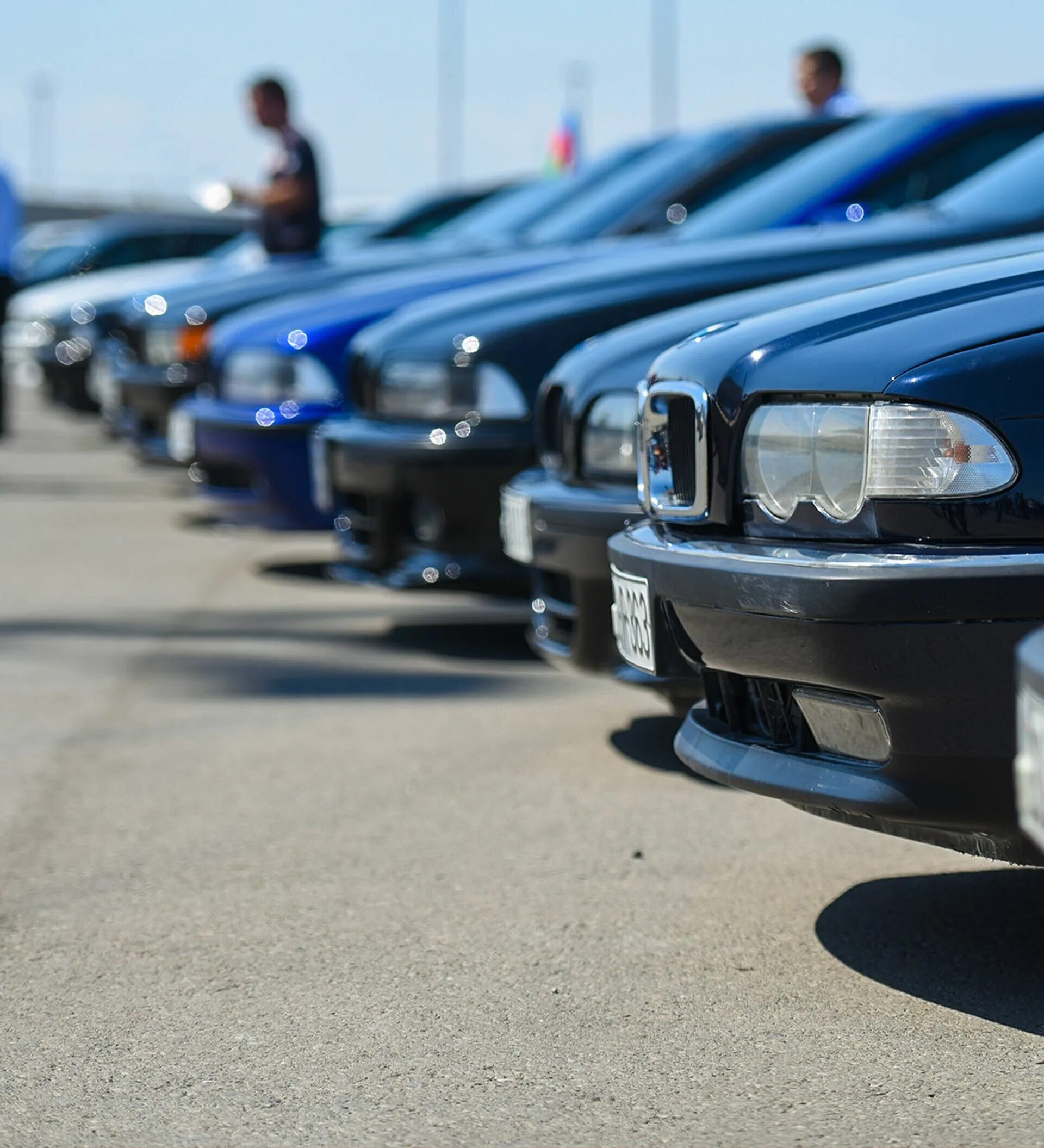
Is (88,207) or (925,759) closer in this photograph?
(925,759)

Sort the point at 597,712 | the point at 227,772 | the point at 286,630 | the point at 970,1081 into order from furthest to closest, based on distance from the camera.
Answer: the point at 286,630
the point at 597,712
the point at 227,772
the point at 970,1081

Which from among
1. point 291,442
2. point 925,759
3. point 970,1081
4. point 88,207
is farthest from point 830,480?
point 88,207

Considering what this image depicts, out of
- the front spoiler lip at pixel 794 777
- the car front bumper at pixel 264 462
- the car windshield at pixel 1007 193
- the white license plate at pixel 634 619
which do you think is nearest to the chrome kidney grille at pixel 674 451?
the white license plate at pixel 634 619

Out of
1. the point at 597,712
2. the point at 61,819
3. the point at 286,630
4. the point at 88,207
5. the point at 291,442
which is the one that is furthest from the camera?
the point at 88,207

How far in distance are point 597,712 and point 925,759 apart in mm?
2257

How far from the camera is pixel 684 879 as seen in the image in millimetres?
3354

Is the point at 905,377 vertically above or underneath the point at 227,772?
above

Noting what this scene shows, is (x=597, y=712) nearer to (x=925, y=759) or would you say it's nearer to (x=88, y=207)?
(x=925, y=759)

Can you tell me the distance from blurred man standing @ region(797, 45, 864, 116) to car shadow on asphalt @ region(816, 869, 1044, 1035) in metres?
5.61


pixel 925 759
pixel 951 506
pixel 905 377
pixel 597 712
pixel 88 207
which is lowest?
pixel 597 712

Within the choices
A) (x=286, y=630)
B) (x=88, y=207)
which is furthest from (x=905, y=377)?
(x=88, y=207)

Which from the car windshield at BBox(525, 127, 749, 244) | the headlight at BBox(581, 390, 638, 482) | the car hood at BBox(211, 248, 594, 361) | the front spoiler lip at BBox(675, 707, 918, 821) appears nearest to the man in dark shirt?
the car windshield at BBox(525, 127, 749, 244)

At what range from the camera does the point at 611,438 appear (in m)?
3.90

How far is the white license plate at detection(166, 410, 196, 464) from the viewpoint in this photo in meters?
7.02
